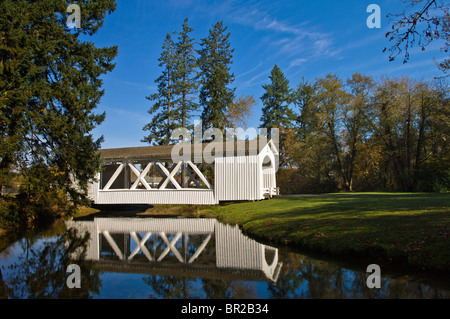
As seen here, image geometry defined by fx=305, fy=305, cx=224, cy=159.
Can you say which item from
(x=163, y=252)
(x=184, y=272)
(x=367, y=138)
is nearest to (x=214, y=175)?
(x=163, y=252)

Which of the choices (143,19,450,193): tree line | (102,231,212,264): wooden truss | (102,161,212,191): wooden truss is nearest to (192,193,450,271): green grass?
(102,231,212,264): wooden truss

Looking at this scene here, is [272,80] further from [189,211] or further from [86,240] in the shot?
[86,240]

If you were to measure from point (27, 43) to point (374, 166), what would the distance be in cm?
3358

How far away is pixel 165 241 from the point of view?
11688mm

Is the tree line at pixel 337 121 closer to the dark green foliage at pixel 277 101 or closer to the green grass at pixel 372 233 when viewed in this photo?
the dark green foliage at pixel 277 101

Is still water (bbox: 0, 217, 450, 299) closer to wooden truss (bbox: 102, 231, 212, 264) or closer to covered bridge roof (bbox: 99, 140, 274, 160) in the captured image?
wooden truss (bbox: 102, 231, 212, 264)

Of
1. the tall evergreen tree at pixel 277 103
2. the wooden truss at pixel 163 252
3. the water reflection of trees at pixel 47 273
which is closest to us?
the water reflection of trees at pixel 47 273

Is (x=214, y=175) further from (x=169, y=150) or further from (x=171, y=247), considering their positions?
(x=171, y=247)

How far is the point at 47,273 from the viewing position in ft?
24.2

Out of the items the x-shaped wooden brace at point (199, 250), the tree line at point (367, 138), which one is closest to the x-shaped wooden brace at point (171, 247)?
the x-shaped wooden brace at point (199, 250)

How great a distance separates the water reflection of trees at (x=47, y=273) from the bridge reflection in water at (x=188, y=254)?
1.76 ft

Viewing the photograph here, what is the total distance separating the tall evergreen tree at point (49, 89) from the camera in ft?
37.7

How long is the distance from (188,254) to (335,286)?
482 centimetres

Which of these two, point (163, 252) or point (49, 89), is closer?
point (163, 252)
